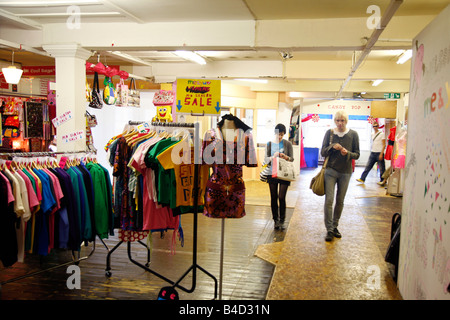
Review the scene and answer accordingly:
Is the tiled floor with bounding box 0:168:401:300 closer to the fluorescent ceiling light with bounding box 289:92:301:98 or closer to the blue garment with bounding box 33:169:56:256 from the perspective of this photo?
the blue garment with bounding box 33:169:56:256

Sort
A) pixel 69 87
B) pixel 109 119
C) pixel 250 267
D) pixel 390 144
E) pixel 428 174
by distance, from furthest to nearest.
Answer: pixel 390 144 < pixel 109 119 < pixel 69 87 < pixel 250 267 < pixel 428 174

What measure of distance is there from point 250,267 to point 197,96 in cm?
207

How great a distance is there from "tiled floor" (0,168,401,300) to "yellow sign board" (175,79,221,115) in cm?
158

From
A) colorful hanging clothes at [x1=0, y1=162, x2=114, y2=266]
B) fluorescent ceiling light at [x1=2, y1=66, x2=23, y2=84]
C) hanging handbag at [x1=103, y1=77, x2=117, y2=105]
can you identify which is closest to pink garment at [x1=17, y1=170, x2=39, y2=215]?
colorful hanging clothes at [x1=0, y1=162, x2=114, y2=266]

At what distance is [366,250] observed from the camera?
190 inches

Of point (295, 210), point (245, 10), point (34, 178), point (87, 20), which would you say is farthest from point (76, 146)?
point (295, 210)

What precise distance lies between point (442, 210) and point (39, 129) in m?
7.52

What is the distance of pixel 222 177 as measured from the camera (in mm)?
3320
